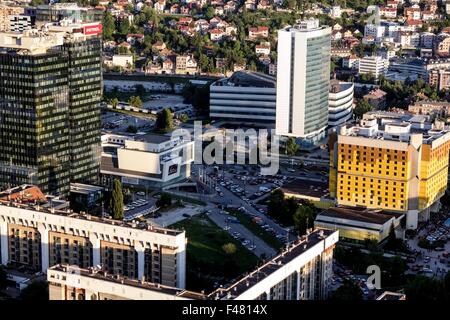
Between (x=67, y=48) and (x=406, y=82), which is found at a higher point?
(x=67, y=48)

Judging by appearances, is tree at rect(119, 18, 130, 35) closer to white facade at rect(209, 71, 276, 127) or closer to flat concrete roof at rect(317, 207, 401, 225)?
white facade at rect(209, 71, 276, 127)

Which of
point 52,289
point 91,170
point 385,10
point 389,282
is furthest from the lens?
point 385,10

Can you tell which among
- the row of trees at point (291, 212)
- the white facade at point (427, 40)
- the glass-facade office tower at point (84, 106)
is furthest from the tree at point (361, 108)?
the white facade at point (427, 40)

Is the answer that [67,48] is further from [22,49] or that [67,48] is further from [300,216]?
[300,216]

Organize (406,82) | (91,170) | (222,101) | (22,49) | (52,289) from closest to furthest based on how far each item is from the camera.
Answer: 1. (52,289)
2. (22,49)
3. (91,170)
4. (222,101)
5. (406,82)

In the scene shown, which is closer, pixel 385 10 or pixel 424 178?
pixel 424 178

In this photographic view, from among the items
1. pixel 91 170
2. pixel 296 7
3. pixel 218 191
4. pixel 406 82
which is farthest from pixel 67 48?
pixel 296 7

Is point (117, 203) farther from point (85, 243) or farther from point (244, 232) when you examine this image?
point (85, 243)

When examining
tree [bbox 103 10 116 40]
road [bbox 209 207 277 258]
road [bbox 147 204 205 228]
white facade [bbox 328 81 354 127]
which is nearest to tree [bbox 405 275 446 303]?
road [bbox 209 207 277 258]
